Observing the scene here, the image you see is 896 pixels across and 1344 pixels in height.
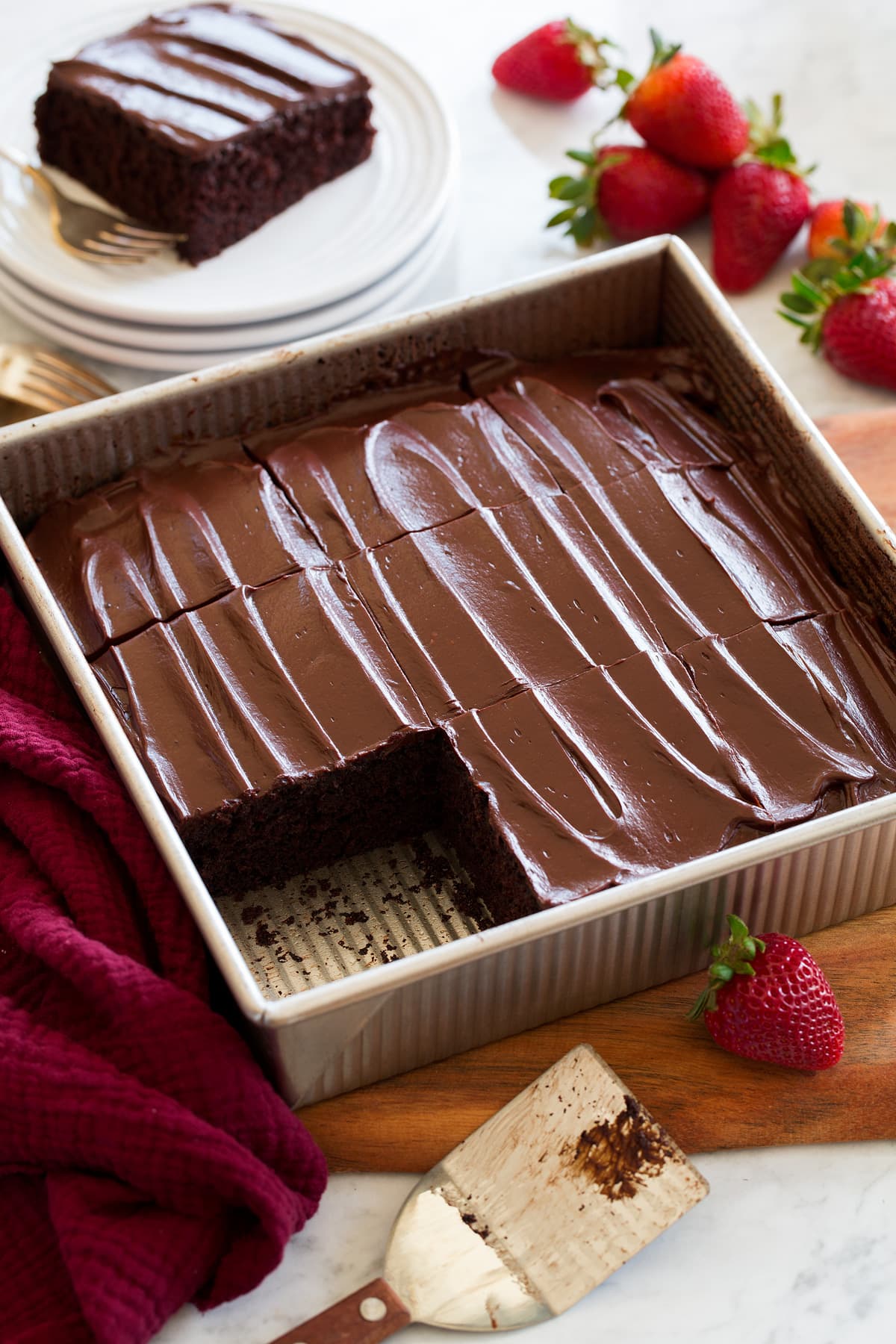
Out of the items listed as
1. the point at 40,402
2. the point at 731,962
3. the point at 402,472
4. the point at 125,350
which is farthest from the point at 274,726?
the point at 125,350

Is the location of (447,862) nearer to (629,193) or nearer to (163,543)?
(163,543)

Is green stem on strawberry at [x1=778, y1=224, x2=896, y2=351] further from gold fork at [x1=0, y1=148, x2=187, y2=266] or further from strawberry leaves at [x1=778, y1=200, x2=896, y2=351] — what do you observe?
gold fork at [x1=0, y1=148, x2=187, y2=266]

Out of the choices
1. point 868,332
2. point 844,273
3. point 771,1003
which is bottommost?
point 771,1003

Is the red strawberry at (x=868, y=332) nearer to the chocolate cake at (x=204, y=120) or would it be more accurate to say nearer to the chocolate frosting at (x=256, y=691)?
the chocolate cake at (x=204, y=120)

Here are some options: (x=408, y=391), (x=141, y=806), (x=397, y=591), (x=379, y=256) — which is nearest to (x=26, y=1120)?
(x=141, y=806)

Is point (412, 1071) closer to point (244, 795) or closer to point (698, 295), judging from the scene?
point (244, 795)
